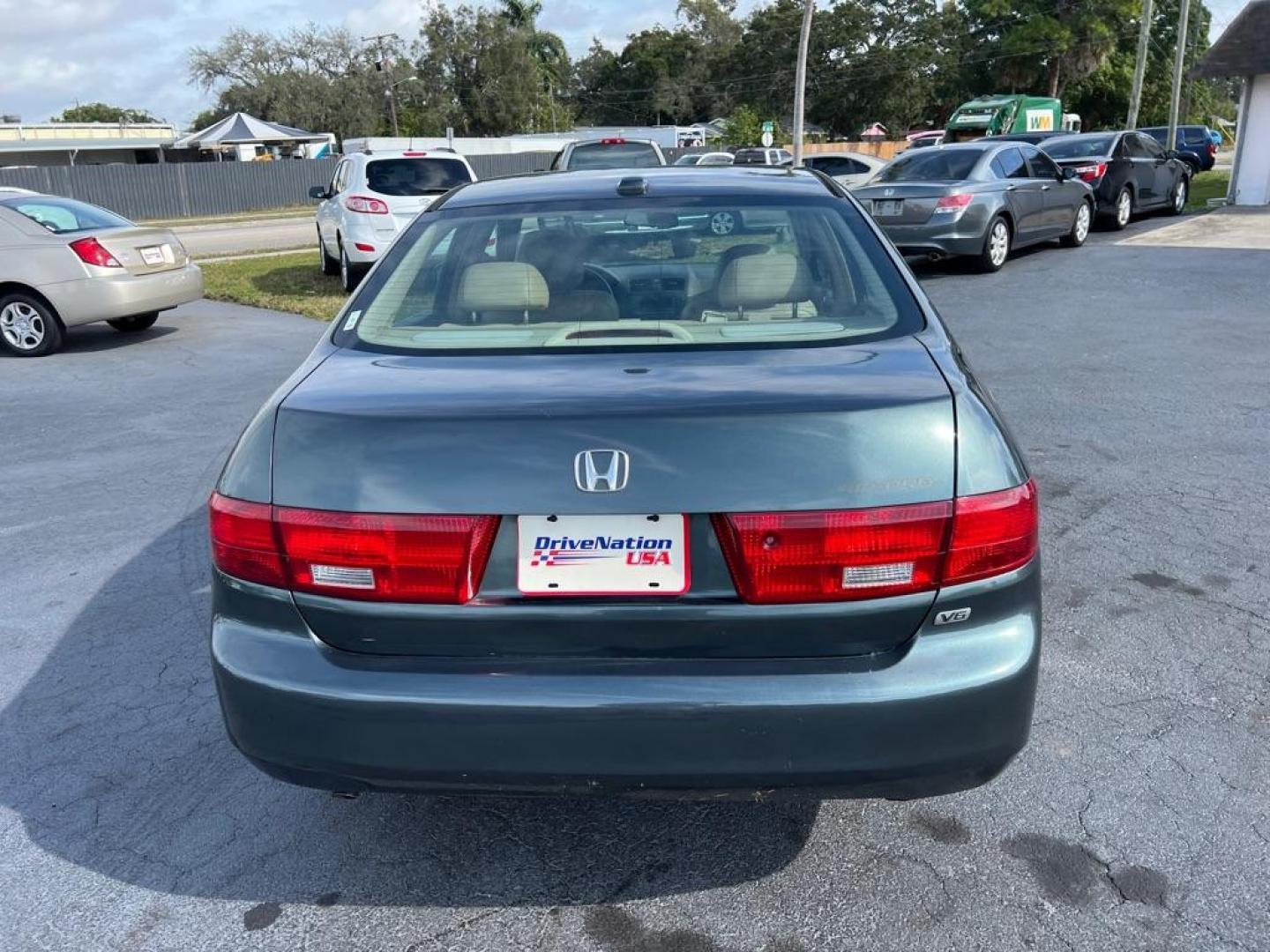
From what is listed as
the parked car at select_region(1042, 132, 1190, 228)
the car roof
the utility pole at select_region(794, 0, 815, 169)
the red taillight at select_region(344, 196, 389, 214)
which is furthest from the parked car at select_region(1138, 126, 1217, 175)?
the car roof

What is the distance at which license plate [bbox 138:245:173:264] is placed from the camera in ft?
34.6

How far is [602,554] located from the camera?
218cm

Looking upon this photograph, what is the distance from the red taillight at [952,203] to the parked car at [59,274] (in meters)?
8.67

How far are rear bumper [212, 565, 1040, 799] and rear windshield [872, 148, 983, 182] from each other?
12.2 metres

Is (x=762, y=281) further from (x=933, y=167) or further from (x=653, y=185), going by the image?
(x=933, y=167)

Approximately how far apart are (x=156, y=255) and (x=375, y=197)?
9.99 ft

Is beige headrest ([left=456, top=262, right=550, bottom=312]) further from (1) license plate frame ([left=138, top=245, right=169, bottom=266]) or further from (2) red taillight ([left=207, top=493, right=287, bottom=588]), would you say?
(1) license plate frame ([left=138, top=245, right=169, bottom=266])

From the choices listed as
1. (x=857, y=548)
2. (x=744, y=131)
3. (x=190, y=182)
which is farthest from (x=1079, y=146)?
(x=190, y=182)

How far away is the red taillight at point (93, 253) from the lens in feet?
33.2

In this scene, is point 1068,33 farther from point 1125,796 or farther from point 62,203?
point 1125,796

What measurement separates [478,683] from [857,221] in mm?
1939

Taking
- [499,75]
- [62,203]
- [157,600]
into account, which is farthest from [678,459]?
[499,75]

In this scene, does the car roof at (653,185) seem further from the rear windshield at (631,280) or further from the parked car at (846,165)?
the parked car at (846,165)

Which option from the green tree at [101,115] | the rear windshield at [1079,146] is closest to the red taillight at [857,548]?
the rear windshield at [1079,146]
